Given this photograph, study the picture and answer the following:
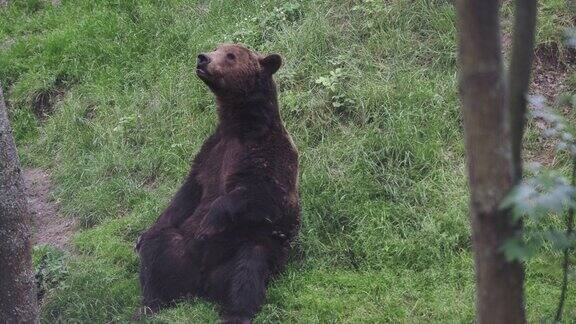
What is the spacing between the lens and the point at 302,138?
7.36 m

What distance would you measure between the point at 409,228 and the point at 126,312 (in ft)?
6.90

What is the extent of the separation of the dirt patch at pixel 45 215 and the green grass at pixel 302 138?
120mm

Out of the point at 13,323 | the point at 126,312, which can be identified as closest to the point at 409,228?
the point at 126,312

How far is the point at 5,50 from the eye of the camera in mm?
9992

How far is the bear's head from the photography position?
5.97 meters

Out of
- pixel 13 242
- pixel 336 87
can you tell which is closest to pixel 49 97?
pixel 336 87

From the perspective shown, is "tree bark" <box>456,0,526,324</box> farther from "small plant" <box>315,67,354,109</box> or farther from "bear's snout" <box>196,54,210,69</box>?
"small plant" <box>315,67,354,109</box>

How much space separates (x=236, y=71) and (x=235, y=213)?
104cm

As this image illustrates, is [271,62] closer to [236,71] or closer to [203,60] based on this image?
[236,71]

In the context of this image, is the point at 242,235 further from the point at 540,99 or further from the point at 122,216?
the point at 540,99

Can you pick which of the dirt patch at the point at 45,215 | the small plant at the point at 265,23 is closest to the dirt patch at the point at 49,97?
the dirt patch at the point at 45,215

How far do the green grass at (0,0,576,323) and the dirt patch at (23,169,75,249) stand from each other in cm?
12

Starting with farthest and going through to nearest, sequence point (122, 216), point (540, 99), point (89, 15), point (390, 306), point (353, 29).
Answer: point (89, 15)
point (353, 29)
point (122, 216)
point (390, 306)
point (540, 99)

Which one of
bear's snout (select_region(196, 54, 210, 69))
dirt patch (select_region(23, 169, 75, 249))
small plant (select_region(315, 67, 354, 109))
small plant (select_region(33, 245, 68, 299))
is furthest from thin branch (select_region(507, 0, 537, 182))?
dirt patch (select_region(23, 169, 75, 249))
